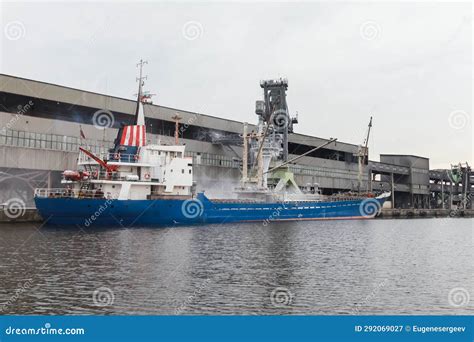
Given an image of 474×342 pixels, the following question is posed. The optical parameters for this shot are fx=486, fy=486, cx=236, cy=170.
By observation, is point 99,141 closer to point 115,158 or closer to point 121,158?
point 121,158

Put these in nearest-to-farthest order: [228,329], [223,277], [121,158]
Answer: [228,329] → [223,277] → [121,158]

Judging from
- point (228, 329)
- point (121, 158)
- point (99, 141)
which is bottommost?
point (228, 329)

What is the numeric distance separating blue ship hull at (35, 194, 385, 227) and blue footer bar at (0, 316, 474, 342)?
28375 millimetres

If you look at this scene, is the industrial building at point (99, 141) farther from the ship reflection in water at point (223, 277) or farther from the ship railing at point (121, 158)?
the ship reflection in water at point (223, 277)

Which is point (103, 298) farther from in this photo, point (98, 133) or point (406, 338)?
point (98, 133)

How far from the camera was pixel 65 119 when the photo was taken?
172ft

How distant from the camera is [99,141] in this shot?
171 feet

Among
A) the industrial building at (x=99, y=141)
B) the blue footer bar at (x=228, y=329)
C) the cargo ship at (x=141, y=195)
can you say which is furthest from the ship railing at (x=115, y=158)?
the blue footer bar at (x=228, y=329)

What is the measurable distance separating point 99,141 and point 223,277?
123 ft

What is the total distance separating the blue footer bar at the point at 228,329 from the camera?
10.3 metres

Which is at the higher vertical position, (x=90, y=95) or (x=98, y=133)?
(x=90, y=95)

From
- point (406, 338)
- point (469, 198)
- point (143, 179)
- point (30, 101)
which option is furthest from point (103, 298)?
point (469, 198)

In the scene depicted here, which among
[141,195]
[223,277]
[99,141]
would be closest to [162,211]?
[141,195]

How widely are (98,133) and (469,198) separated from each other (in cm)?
10123
